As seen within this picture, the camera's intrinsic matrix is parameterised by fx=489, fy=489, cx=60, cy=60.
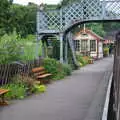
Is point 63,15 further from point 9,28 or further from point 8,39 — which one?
point 8,39

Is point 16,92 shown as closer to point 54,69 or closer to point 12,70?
point 12,70

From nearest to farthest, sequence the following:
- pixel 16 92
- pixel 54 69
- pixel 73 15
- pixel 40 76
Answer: pixel 16 92 → pixel 40 76 → pixel 54 69 → pixel 73 15

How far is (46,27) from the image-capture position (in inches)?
1357

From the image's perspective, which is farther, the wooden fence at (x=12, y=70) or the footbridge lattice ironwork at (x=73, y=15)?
the footbridge lattice ironwork at (x=73, y=15)

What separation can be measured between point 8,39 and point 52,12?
1369 centimetres

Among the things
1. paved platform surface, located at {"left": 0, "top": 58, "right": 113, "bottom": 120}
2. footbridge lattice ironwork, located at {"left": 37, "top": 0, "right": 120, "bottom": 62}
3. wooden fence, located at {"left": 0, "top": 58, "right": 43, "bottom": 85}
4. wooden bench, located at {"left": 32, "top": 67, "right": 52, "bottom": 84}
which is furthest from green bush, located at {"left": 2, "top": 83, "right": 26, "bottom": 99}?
footbridge lattice ironwork, located at {"left": 37, "top": 0, "right": 120, "bottom": 62}

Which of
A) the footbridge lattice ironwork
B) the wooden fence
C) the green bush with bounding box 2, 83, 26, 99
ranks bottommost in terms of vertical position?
the green bush with bounding box 2, 83, 26, 99

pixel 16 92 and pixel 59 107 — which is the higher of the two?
pixel 16 92

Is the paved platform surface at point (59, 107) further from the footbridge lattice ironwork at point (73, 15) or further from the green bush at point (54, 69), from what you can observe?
the footbridge lattice ironwork at point (73, 15)

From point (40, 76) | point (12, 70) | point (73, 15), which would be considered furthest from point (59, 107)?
point (73, 15)

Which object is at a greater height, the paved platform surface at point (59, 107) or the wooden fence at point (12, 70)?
the wooden fence at point (12, 70)

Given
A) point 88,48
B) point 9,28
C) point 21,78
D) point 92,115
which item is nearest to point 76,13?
point 9,28

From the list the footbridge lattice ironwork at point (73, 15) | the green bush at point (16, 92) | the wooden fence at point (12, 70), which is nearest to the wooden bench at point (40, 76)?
the wooden fence at point (12, 70)

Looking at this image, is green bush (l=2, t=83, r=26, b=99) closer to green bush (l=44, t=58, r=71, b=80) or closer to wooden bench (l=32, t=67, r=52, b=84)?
wooden bench (l=32, t=67, r=52, b=84)
